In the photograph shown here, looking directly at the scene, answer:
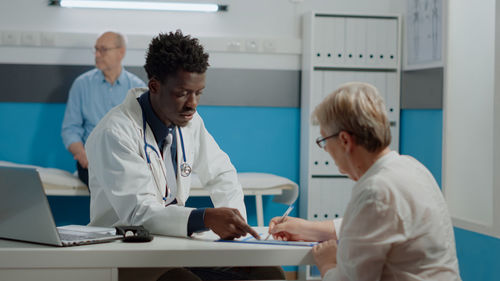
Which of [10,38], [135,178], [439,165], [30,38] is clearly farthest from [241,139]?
[135,178]

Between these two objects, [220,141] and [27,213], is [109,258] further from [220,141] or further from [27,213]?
[220,141]

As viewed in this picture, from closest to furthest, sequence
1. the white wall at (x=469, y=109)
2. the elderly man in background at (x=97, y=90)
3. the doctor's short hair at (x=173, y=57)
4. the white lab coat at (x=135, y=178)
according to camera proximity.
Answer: the white lab coat at (x=135, y=178), the doctor's short hair at (x=173, y=57), the white wall at (x=469, y=109), the elderly man in background at (x=97, y=90)

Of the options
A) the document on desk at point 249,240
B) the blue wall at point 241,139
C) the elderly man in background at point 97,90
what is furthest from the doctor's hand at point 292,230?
the elderly man in background at point 97,90

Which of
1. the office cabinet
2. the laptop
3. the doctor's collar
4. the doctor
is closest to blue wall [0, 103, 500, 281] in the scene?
the office cabinet

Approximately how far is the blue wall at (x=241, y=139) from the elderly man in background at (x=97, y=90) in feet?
0.73

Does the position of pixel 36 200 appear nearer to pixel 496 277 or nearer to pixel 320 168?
pixel 496 277

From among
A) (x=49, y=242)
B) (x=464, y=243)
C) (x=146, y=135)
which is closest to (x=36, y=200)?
(x=49, y=242)

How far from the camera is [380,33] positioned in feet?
13.0

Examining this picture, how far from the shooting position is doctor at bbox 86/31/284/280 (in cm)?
166

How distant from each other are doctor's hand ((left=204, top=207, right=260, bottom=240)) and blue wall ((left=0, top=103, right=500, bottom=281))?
2272mm

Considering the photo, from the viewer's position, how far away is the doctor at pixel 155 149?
5.45ft

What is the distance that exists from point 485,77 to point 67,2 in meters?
2.52

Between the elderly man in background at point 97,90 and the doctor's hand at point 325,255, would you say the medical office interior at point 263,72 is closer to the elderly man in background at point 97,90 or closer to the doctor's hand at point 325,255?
the elderly man in background at point 97,90

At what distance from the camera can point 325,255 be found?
136 centimetres
